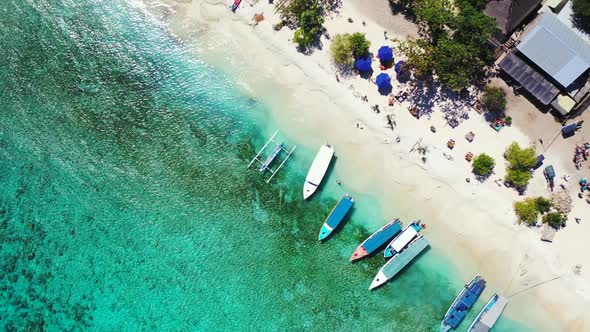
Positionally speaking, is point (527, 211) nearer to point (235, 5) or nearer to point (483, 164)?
point (483, 164)

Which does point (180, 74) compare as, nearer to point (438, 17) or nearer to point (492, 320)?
point (438, 17)

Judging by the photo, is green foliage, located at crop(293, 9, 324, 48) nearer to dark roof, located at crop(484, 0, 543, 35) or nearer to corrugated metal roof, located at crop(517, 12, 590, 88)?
dark roof, located at crop(484, 0, 543, 35)

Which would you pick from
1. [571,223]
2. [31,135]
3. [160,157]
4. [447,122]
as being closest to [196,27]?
[160,157]

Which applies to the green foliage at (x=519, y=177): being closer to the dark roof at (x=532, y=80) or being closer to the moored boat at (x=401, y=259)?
the dark roof at (x=532, y=80)

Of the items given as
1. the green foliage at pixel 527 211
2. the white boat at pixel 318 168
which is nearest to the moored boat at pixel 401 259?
the green foliage at pixel 527 211

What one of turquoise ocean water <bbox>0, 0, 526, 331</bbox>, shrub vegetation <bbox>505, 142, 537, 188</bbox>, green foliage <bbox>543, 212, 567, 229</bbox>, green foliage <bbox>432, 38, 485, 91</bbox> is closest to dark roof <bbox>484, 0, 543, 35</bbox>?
green foliage <bbox>432, 38, 485, 91</bbox>

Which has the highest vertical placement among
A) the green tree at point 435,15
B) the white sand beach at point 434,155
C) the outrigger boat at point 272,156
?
the green tree at point 435,15

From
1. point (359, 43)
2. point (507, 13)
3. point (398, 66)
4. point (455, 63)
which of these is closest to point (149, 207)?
point (359, 43)
